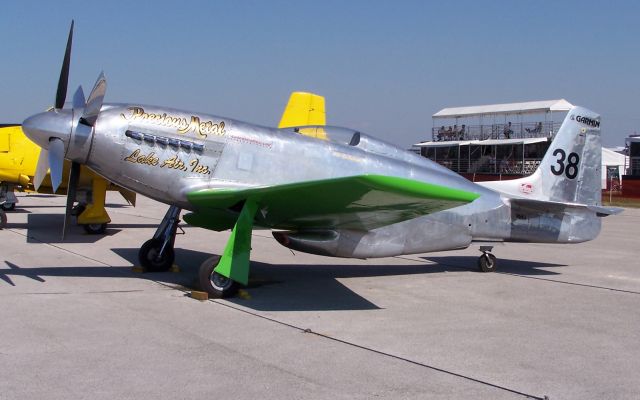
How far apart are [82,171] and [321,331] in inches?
343

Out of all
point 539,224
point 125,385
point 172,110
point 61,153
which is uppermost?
point 172,110

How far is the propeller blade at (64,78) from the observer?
26.7 feet

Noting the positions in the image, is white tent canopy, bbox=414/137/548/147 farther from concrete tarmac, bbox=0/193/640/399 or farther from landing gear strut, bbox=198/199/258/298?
landing gear strut, bbox=198/199/258/298

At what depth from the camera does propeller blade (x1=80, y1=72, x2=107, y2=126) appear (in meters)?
7.48

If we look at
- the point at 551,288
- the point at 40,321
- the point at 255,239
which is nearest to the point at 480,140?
the point at 255,239

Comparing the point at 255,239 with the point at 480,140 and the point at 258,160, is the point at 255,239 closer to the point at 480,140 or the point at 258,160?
the point at 258,160

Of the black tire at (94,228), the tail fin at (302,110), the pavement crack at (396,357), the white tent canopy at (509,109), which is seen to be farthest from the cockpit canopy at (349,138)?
the white tent canopy at (509,109)

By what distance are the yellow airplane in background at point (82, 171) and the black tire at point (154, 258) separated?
310 centimetres

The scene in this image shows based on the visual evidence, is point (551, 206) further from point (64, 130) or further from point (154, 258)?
point (64, 130)

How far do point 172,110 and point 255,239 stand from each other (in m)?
6.24

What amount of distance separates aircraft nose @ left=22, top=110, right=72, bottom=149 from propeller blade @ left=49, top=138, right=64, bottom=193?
6 cm

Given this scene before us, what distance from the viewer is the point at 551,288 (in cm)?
870

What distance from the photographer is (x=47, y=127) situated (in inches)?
293

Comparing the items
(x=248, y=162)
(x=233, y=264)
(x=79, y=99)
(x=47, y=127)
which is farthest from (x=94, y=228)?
(x=233, y=264)
